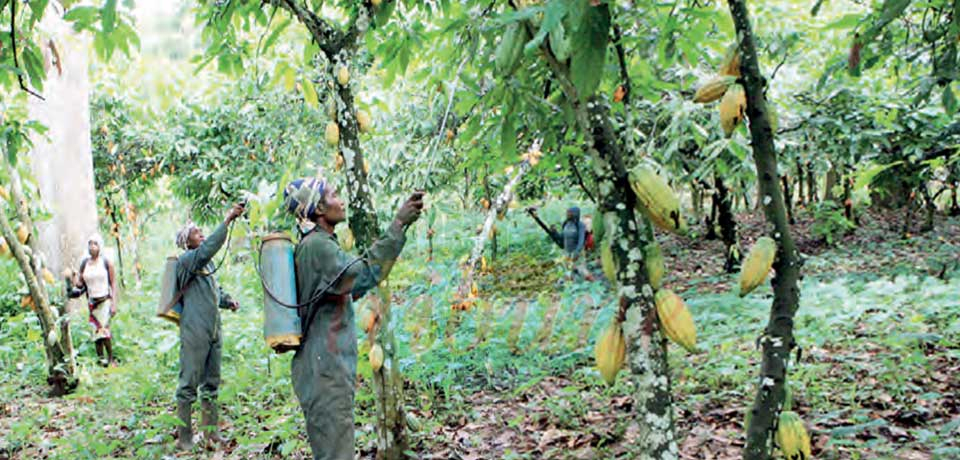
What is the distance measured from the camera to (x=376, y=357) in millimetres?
3049

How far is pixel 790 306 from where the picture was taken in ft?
4.40

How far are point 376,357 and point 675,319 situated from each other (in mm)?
1878

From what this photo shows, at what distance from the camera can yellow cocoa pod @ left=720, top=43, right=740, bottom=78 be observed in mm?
1442

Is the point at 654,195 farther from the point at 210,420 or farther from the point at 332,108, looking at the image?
the point at 210,420

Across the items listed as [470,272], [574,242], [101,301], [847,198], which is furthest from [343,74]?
[847,198]

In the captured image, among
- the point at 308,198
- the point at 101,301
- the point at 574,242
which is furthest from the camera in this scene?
the point at 574,242

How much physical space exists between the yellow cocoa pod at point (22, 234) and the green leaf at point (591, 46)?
5105 millimetres

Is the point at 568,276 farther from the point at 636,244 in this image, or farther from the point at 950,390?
the point at 636,244

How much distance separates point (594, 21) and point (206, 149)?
31.4 ft

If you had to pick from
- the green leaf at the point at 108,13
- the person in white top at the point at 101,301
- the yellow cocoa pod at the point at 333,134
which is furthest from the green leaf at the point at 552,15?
the person in white top at the point at 101,301

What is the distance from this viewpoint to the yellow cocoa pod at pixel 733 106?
139 centimetres

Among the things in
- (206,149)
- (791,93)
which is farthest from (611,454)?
(206,149)

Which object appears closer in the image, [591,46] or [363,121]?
[591,46]

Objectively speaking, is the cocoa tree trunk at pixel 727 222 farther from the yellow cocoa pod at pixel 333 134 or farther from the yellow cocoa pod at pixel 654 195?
the yellow cocoa pod at pixel 654 195
